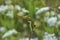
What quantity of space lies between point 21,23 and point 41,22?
0.70 ft

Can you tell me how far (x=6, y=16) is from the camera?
2.22m

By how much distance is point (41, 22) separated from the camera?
7.13 ft

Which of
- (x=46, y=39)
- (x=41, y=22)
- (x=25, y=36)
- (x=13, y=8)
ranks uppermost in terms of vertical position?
(x=13, y=8)

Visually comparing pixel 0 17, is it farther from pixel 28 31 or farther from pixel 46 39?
pixel 46 39

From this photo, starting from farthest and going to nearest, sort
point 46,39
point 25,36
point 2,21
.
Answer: point 2,21 < point 25,36 < point 46,39

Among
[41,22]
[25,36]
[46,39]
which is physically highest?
[41,22]

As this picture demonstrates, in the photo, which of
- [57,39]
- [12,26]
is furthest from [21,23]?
[57,39]

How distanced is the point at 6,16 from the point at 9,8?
0.12 metres

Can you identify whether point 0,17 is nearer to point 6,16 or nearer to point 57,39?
point 6,16

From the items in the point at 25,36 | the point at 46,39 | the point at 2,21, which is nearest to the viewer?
the point at 46,39

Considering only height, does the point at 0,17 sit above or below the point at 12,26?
above

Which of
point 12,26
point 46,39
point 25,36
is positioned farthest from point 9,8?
point 46,39

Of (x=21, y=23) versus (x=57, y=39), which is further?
(x=21, y=23)

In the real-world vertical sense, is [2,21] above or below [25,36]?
above
